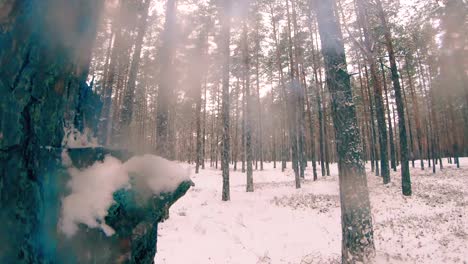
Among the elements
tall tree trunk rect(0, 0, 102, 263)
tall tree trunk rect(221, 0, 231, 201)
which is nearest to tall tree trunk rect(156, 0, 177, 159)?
tall tree trunk rect(221, 0, 231, 201)

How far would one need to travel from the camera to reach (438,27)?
22.3 m

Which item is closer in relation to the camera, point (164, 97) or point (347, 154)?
point (347, 154)

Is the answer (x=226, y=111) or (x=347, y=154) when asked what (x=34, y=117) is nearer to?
(x=347, y=154)

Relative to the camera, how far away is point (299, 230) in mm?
8961

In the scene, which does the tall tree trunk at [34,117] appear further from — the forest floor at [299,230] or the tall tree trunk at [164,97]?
the tall tree trunk at [164,97]

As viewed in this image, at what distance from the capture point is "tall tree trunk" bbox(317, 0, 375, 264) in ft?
18.2

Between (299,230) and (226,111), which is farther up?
(226,111)

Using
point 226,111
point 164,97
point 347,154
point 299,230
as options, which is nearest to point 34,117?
point 347,154

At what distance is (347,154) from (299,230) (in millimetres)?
4218

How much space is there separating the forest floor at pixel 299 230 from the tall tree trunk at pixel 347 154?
0.67 metres

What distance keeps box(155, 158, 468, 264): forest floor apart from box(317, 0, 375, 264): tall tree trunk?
667 millimetres

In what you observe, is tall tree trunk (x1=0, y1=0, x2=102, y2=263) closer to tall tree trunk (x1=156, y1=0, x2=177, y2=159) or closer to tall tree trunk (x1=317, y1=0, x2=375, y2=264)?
tall tree trunk (x1=317, y1=0, x2=375, y2=264)

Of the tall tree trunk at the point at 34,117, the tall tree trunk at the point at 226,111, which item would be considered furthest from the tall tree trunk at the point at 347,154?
the tall tree trunk at the point at 226,111

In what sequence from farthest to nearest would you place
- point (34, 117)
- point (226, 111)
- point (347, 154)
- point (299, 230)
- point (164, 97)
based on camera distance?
point (226, 111)
point (164, 97)
point (299, 230)
point (347, 154)
point (34, 117)
